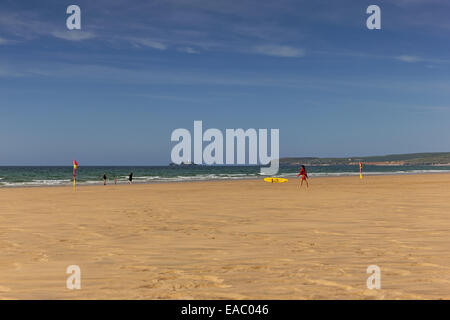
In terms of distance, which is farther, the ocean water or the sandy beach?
the ocean water

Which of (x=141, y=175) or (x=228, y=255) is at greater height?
(x=141, y=175)

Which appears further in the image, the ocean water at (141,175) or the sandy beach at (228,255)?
the ocean water at (141,175)

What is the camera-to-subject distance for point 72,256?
24.0ft

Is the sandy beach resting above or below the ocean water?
below

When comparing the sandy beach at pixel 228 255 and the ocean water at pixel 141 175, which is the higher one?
the ocean water at pixel 141 175

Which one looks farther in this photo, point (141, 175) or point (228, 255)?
point (141, 175)

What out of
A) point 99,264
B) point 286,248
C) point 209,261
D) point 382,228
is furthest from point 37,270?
point 382,228

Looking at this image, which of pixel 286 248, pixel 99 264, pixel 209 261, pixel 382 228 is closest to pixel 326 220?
pixel 382 228
